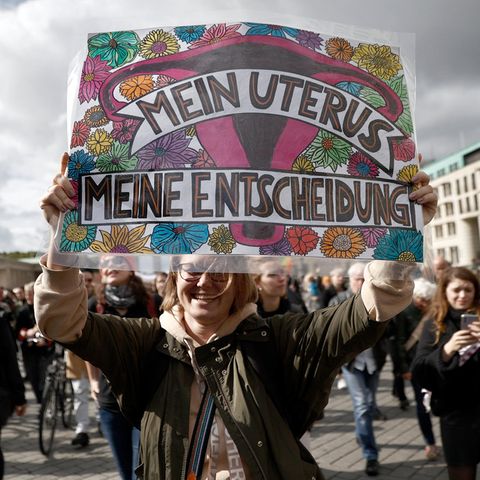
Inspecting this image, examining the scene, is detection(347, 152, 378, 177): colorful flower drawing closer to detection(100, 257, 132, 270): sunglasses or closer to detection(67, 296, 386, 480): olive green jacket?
detection(67, 296, 386, 480): olive green jacket

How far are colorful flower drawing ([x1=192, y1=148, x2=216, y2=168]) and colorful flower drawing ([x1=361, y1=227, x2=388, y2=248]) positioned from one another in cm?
57

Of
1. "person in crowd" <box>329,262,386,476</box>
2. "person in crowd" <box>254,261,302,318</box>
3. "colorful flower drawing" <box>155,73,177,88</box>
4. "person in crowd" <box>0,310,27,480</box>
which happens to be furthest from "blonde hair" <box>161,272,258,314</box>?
"person in crowd" <box>329,262,386,476</box>

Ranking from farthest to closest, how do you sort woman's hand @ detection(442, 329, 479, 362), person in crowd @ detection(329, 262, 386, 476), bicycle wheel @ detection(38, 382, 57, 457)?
bicycle wheel @ detection(38, 382, 57, 457) < person in crowd @ detection(329, 262, 386, 476) < woman's hand @ detection(442, 329, 479, 362)

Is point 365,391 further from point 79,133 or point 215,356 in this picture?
point 79,133

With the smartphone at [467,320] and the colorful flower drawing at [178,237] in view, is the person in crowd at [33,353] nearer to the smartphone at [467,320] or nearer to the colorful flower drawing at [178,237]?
Answer: the smartphone at [467,320]

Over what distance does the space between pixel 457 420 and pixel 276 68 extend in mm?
2745

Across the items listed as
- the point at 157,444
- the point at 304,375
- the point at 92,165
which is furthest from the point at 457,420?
the point at 92,165

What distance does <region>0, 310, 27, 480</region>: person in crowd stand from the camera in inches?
156

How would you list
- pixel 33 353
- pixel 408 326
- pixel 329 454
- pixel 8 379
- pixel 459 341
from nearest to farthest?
pixel 459 341 < pixel 8 379 < pixel 329 454 < pixel 408 326 < pixel 33 353

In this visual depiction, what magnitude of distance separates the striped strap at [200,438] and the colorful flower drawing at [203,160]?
0.87m

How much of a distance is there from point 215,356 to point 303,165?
2.65 ft

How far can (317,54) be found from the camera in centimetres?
190

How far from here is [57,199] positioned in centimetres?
177

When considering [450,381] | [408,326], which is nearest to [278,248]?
[450,381]
